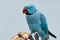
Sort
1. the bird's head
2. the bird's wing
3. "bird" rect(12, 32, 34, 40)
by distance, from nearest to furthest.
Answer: "bird" rect(12, 32, 34, 40), the bird's head, the bird's wing

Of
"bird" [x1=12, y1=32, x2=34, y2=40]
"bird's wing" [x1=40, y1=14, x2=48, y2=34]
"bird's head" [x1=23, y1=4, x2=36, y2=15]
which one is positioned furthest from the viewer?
"bird's wing" [x1=40, y1=14, x2=48, y2=34]

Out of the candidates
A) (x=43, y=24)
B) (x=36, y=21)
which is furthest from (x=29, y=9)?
(x=43, y=24)

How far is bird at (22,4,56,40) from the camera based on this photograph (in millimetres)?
1973

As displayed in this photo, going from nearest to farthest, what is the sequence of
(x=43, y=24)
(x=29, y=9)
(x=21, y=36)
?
(x=21, y=36) < (x=29, y=9) < (x=43, y=24)

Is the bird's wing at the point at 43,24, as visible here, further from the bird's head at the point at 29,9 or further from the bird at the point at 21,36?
the bird at the point at 21,36

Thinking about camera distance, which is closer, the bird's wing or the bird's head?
the bird's head

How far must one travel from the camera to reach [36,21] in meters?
2.07

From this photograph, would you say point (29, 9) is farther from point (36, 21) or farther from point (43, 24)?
point (43, 24)

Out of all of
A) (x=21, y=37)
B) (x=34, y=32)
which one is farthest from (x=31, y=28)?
(x=21, y=37)

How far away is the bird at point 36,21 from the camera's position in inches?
77.7

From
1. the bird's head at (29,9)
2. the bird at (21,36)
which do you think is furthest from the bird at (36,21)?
the bird at (21,36)

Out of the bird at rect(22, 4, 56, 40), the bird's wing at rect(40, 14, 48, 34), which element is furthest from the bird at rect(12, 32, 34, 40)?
the bird's wing at rect(40, 14, 48, 34)

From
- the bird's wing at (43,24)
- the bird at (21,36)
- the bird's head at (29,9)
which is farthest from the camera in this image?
the bird's wing at (43,24)

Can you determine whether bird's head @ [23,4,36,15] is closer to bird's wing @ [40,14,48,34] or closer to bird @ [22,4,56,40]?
bird @ [22,4,56,40]
